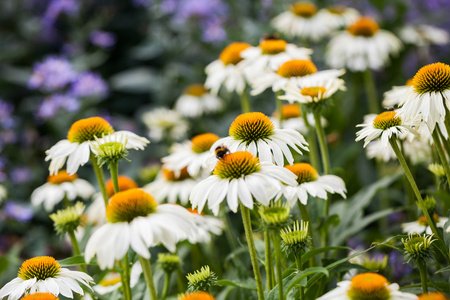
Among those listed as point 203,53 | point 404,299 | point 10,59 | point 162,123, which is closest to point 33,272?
point 404,299

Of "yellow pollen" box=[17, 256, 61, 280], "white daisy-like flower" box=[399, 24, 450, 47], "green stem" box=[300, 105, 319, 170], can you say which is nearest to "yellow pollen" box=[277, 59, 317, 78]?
"green stem" box=[300, 105, 319, 170]

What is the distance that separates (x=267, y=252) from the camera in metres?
1.02

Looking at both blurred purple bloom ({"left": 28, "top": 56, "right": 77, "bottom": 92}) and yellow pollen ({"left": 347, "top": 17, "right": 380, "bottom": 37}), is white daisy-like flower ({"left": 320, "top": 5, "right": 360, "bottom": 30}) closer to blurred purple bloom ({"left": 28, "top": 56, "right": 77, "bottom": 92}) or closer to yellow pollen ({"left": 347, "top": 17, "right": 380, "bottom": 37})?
yellow pollen ({"left": 347, "top": 17, "right": 380, "bottom": 37})

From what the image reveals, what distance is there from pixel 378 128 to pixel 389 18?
99.3 inches

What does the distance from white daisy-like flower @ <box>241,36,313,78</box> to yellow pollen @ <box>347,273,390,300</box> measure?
3.25 ft

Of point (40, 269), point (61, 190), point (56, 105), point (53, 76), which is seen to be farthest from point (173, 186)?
point (53, 76)

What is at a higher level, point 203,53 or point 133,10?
point 133,10

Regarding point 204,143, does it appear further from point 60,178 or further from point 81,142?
point 60,178

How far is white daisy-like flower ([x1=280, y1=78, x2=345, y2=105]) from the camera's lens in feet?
4.44

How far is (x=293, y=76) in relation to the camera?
5.04ft

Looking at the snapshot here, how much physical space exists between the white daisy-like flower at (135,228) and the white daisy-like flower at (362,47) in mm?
A: 1719

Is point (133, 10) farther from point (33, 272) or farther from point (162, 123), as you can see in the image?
point (33, 272)

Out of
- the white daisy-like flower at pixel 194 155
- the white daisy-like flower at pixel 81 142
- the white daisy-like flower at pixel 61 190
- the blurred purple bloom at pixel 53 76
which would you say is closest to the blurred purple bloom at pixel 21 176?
the blurred purple bloom at pixel 53 76

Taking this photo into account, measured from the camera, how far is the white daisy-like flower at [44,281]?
→ 3.21ft
